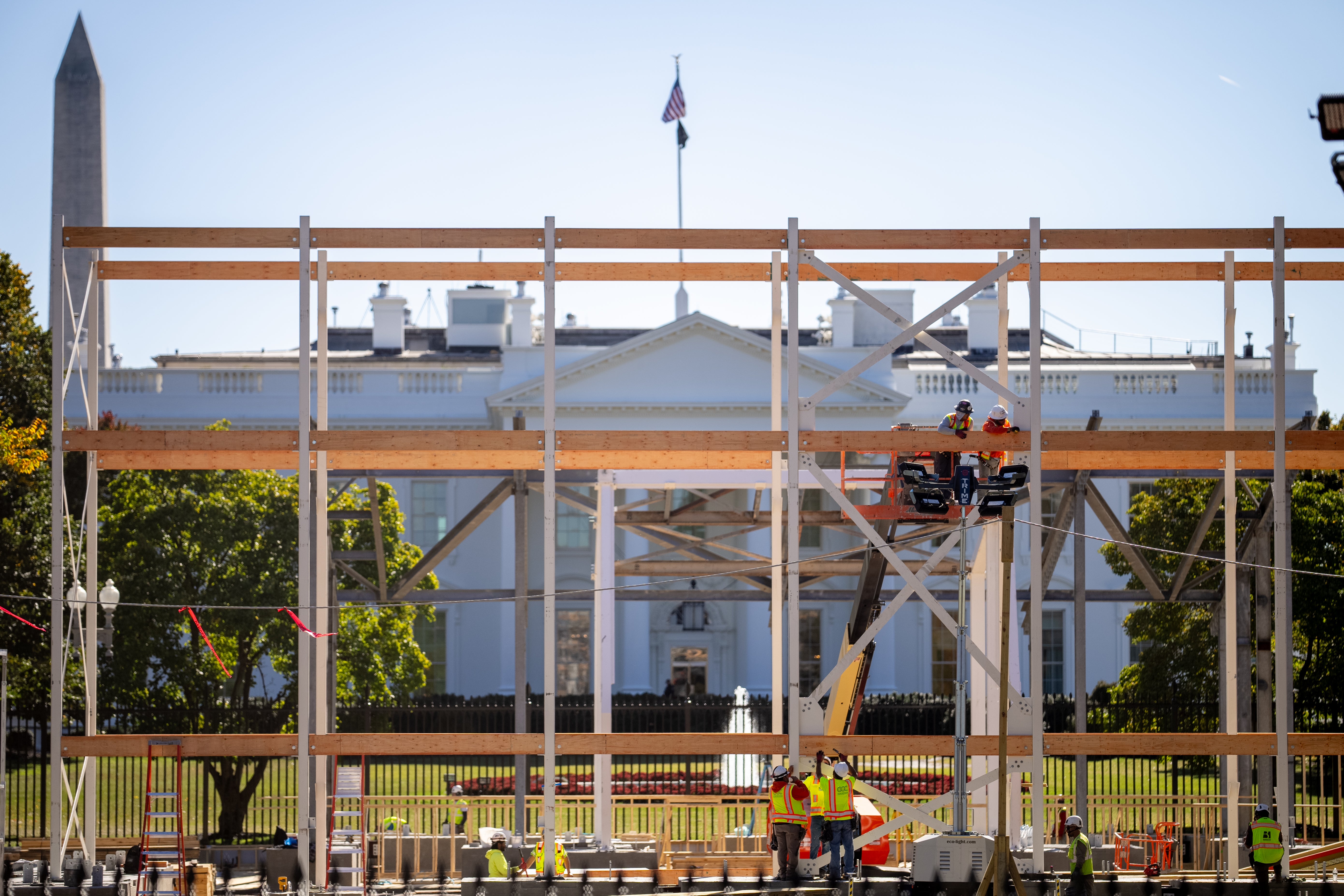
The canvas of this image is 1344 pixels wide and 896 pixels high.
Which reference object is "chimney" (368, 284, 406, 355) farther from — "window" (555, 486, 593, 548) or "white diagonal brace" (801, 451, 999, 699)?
"white diagonal brace" (801, 451, 999, 699)

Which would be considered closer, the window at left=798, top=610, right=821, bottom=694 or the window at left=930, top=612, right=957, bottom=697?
the window at left=930, top=612, right=957, bottom=697

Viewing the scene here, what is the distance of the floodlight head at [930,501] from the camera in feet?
53.6

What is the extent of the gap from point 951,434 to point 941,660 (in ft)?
103

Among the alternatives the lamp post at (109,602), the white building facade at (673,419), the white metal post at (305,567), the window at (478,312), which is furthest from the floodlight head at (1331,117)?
the window at (478,312)

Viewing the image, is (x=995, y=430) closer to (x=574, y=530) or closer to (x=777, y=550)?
(x=777, y=550)

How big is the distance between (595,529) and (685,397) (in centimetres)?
2702

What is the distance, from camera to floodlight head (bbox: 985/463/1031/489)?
16.4 metres

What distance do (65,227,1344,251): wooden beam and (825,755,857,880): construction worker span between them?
601 cm

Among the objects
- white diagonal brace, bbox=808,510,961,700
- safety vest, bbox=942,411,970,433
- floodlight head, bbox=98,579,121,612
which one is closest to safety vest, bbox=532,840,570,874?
white diagonal brace, bbox=808,510,961,700

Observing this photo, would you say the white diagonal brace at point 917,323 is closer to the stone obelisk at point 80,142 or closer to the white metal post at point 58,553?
the white metal post at point 58,553

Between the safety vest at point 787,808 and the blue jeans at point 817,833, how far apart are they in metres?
0.11

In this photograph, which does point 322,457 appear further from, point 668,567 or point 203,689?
point 203,689

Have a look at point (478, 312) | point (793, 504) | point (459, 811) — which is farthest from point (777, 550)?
point (478, 312)

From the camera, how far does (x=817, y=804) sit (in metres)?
16.5
